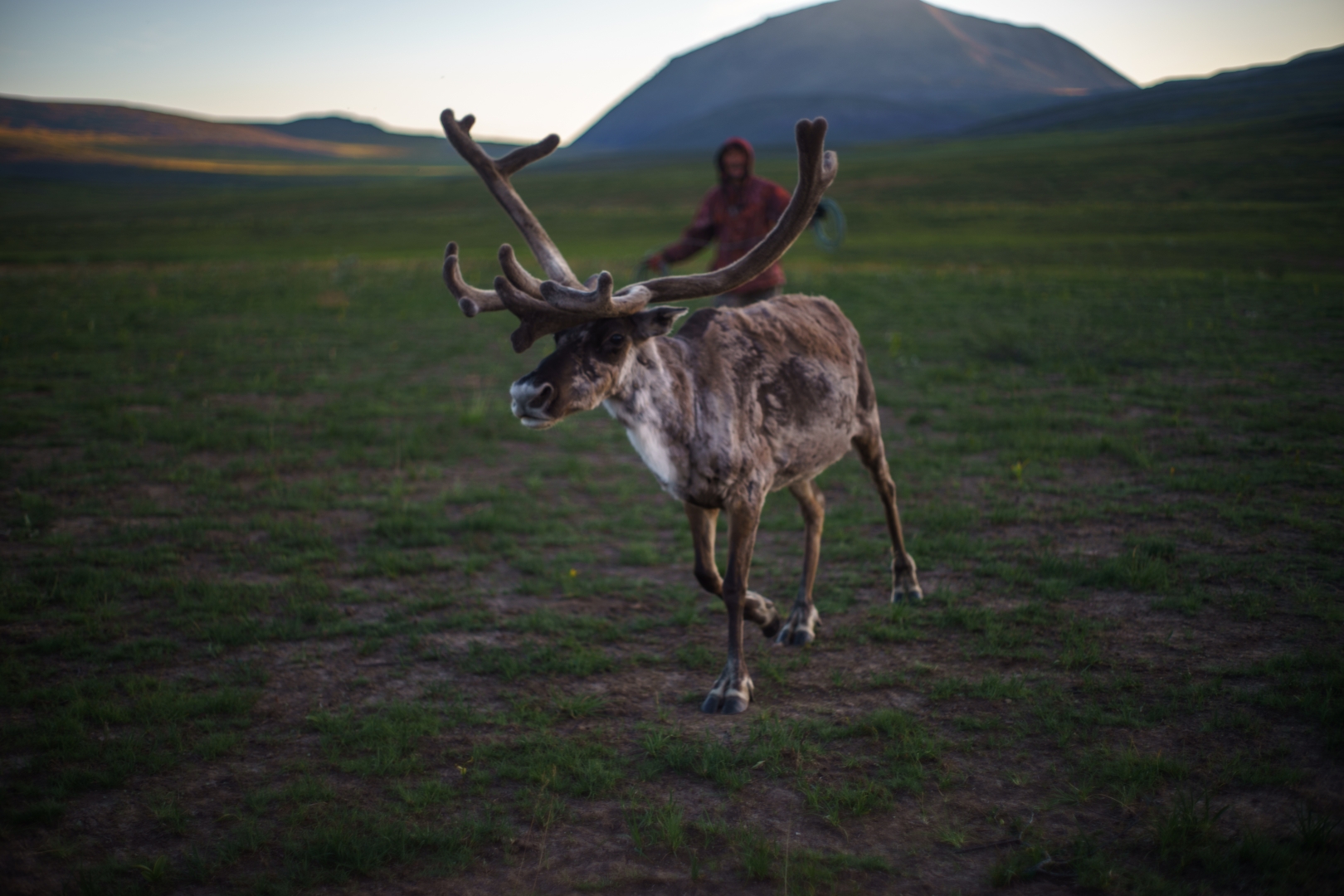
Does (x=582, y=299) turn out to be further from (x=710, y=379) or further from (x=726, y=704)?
(x=726, y=704)

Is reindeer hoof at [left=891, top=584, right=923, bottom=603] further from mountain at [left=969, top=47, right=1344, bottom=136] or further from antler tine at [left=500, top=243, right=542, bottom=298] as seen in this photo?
mountain at [left=969, top=47, right=1344, bottom=136]

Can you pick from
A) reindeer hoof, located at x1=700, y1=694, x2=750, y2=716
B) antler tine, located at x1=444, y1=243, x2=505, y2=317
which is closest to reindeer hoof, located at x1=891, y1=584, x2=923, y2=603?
reindeer hoof, located at x1=700, y1=694, x2=750, y2=716

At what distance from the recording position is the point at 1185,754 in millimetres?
3873

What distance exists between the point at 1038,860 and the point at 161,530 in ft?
24.4

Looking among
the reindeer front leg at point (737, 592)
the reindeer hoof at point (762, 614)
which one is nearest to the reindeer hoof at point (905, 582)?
the reindeer hoof at point (762, 614)

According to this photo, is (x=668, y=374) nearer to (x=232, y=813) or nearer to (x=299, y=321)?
(x=232, y=813)

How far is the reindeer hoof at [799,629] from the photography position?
17.9 feet

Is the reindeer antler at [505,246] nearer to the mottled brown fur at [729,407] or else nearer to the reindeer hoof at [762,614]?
the mottled brown fur at [729,407]

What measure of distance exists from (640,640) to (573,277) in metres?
2.55

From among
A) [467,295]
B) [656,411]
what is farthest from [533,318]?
[656,411]

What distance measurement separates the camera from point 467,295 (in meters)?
4.53

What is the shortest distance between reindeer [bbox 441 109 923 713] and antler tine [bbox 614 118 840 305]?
0.01 m

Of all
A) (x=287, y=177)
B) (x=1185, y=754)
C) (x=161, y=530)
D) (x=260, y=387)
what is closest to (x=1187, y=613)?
(x=1185, y=754)

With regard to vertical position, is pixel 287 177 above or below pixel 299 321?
above
